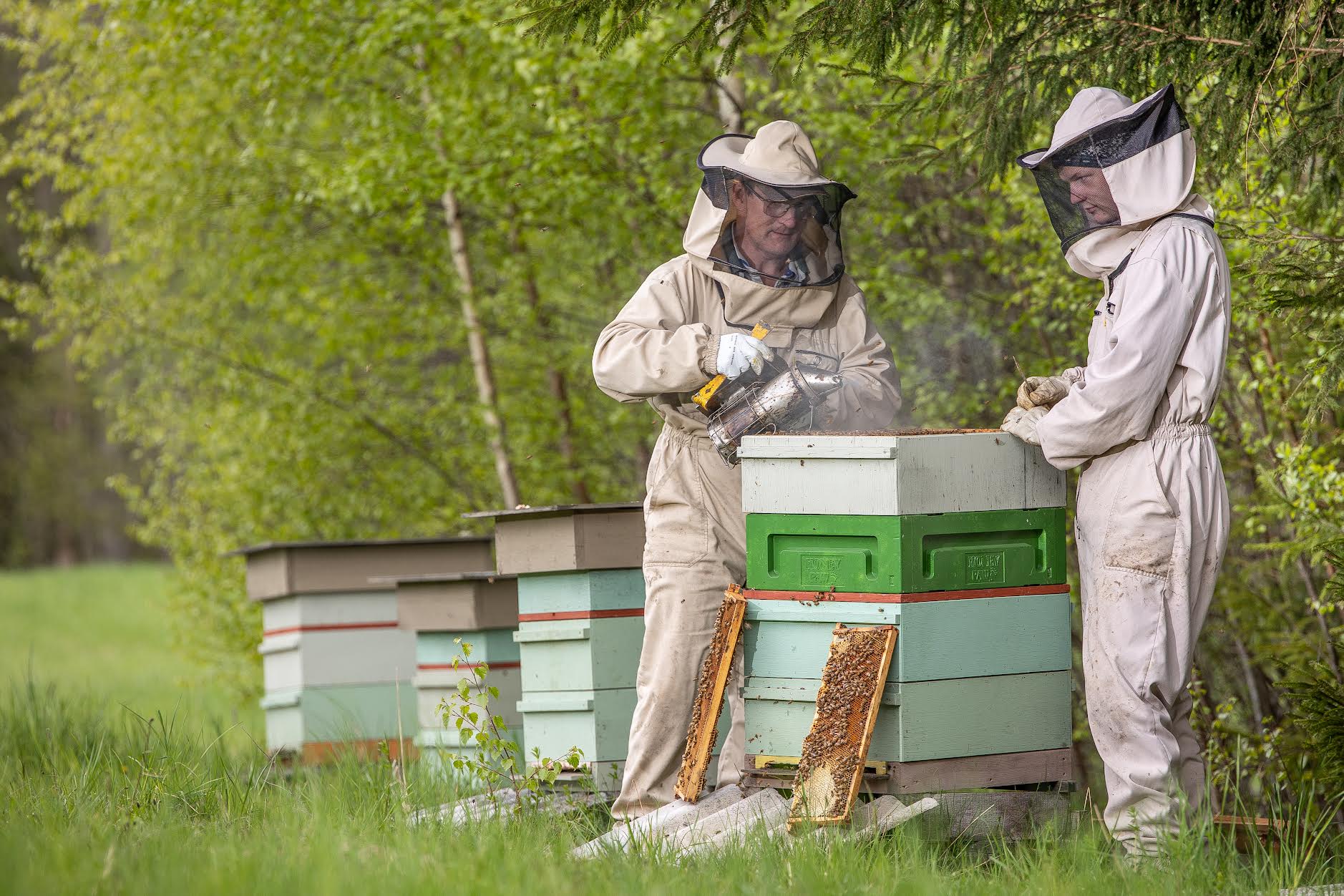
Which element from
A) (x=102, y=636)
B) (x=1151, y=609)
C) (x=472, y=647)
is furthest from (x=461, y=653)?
(x=102, y=636)

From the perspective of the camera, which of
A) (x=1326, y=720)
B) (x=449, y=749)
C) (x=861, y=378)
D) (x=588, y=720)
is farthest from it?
(x=449, y=749)

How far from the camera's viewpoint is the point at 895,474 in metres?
3.77

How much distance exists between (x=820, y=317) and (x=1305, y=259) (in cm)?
159

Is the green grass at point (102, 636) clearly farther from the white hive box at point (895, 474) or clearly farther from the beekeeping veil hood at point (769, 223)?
the white hive box at point (895, 474)

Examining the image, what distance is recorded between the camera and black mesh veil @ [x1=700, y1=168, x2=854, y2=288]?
455cm

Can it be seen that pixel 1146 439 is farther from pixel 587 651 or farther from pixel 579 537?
pixel 587 651

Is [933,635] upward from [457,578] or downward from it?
downward

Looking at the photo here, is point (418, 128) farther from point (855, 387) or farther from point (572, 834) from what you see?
point (572, 834)

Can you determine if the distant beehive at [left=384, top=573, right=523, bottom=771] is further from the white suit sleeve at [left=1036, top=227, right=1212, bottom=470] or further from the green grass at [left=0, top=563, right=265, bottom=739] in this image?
the green grass at [left=0, top=563, right=265, bottom=739]

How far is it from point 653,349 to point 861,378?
2.66ft

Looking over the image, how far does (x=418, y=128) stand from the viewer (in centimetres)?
980

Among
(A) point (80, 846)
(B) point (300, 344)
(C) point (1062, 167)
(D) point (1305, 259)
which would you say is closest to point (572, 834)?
(A) point (80, 846)

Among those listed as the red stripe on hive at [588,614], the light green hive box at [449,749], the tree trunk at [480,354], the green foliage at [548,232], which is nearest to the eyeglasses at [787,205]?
the green foliage at [548,232]

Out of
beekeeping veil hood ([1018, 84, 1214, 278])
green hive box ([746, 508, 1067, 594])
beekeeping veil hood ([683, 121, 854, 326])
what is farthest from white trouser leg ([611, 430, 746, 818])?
beekeeping veil hood ([1018, 84, 1214, 278])
